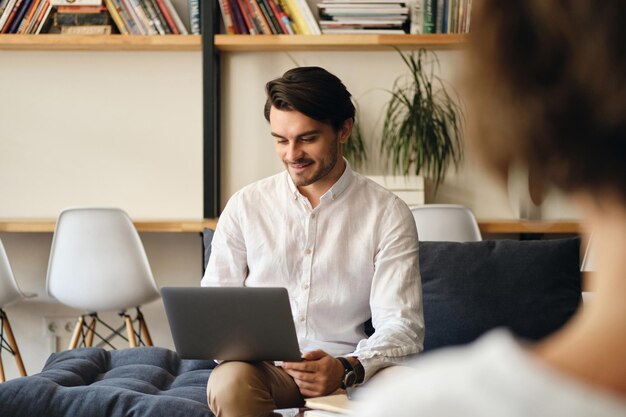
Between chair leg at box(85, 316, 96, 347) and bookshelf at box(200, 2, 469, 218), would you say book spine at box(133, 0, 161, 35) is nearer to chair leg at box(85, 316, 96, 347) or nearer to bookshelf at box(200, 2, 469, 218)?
bookshelf at box(200, 2, 469, 218)

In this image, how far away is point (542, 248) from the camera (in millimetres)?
3059

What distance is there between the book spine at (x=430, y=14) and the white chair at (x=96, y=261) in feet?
5.30

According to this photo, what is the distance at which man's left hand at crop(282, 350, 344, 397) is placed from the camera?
2.19 m

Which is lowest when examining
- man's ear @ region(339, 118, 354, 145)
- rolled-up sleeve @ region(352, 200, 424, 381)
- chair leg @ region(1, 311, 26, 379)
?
chair leg @ region(1, 311, 26, 379)

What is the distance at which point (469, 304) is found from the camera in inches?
117

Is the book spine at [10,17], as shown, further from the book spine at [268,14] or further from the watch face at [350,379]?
the watch face at [350,379]

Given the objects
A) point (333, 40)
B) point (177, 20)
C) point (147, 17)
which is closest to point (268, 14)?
point (333, 40)

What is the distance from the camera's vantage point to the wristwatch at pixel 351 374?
7.22 ft

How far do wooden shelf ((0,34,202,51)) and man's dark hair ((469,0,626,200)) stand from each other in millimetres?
4000

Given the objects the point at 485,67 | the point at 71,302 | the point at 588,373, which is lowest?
the point at 71,302

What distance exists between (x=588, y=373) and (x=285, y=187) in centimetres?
224

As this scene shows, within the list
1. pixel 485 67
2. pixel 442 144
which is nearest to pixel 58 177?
pixel 442 144

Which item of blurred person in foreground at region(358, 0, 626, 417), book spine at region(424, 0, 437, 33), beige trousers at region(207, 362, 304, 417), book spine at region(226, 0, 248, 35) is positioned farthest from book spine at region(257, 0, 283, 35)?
blurred person in foreground at region(358, 0, 626, 417)

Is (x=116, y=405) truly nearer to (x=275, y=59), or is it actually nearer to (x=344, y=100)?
(x=344, y=100)
